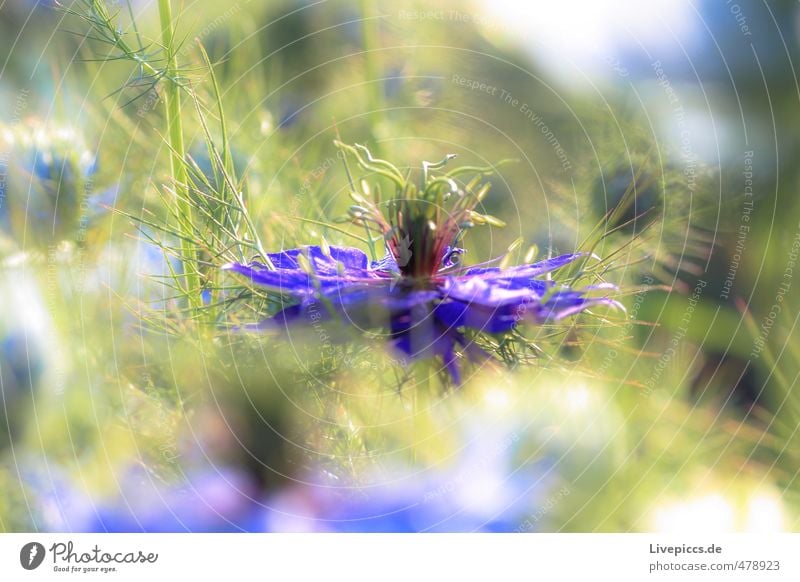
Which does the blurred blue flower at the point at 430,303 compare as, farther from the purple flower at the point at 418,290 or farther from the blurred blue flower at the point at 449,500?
the blurred blue flower at the point at 449,500

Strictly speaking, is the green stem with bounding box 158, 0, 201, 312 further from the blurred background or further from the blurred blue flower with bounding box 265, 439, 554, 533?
the blurred blue flower with bounding box 265, 439, 554, 533

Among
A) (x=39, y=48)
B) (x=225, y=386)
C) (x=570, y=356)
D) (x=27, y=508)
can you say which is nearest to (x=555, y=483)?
(x=570, y=356)

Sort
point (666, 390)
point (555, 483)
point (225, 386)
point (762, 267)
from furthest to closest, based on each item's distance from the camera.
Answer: point (762, 267), point (666, 390), point (555, 483), point (225, 386)

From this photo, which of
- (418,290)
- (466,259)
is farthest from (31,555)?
(466,259)

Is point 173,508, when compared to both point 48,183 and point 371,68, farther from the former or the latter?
point 371,68

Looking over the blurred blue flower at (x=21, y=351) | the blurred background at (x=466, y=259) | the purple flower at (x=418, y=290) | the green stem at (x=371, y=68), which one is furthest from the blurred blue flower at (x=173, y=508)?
the green stem at (x=371, y=68)

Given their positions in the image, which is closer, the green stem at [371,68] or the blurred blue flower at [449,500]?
the blurred blue flower at [449,500]

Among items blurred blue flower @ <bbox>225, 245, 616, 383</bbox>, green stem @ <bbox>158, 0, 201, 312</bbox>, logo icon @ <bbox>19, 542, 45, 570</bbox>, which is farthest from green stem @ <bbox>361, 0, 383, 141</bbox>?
logo icon @ <bbox>19, 542, 45, 570</bbox>

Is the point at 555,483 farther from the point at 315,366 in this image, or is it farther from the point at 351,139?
the point at 351,139
